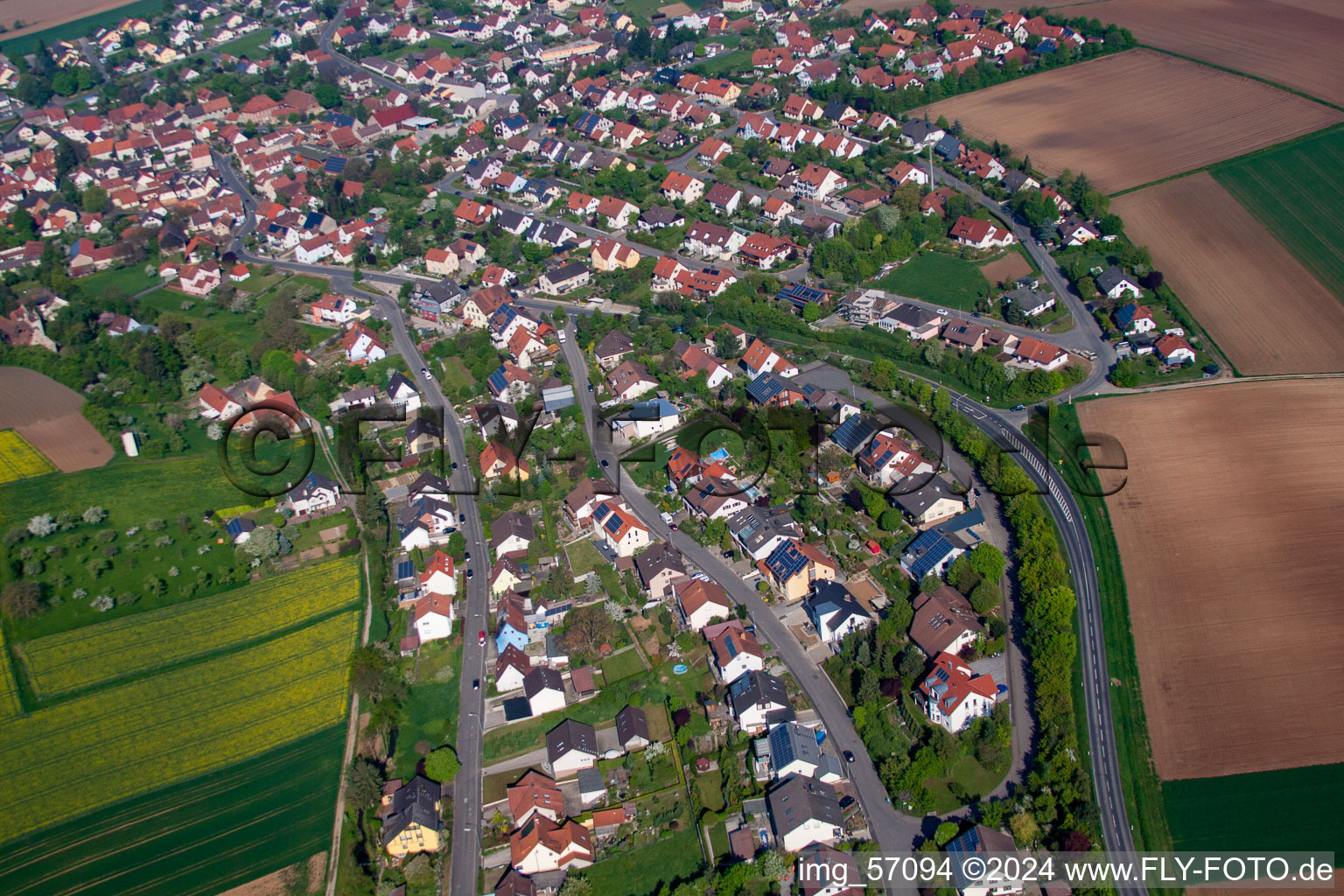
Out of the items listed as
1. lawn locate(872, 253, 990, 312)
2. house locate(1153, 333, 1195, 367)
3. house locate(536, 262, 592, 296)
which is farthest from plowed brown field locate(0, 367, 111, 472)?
house locate(1153, 333, 1195, 367)

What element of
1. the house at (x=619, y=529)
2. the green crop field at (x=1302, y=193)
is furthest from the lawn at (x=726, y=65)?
the house at (x=619, y=529)

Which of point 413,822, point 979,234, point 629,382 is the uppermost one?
point 979,234

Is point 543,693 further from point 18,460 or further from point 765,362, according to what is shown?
point 18,460

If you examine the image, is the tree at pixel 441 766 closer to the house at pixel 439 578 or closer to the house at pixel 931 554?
the house at pixel 439 578

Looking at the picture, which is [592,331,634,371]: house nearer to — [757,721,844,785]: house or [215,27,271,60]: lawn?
[757,721,844,785]: house

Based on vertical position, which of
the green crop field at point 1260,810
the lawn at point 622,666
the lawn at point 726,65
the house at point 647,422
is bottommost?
the green crop field at point 1260,810

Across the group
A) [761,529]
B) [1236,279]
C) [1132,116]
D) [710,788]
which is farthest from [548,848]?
[1132,116]
